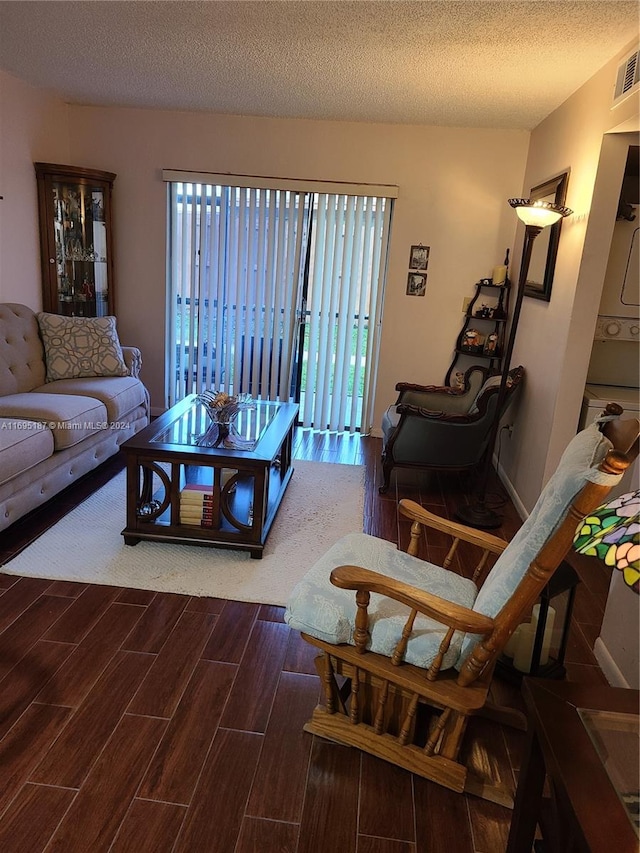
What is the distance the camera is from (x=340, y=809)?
1693 millimetres

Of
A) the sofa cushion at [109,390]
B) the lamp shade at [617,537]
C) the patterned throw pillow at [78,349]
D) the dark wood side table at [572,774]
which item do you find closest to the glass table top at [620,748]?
the dark wood side table at [572,774]

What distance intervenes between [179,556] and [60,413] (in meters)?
1.13

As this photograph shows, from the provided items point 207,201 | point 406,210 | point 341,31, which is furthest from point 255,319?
point 341,31

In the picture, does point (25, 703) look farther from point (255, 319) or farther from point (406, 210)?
point (406, 210)

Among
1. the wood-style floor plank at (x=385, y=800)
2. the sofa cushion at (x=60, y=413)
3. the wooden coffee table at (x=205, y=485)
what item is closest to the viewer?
the wood-style floor plank at (x=385, y=800)

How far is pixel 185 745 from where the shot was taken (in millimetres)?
1871

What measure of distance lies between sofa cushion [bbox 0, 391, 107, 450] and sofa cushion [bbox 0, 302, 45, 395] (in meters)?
0.17

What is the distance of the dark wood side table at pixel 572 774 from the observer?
1.06m

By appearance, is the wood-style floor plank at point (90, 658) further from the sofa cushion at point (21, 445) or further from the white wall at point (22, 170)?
the white wall at point (22, 170)

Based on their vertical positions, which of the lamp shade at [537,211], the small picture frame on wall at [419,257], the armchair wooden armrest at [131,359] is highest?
the lamp shade at [537,211]

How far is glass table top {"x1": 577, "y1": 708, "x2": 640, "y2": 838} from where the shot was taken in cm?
111

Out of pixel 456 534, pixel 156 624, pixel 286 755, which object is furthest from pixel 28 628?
pixel 456 534

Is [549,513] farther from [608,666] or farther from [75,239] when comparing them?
[75,239]

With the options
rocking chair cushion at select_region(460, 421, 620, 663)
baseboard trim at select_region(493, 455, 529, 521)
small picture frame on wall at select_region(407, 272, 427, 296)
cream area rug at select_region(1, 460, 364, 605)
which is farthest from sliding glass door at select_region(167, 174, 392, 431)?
rocking chair cushion at select_region(460, 421, 620, 663)
